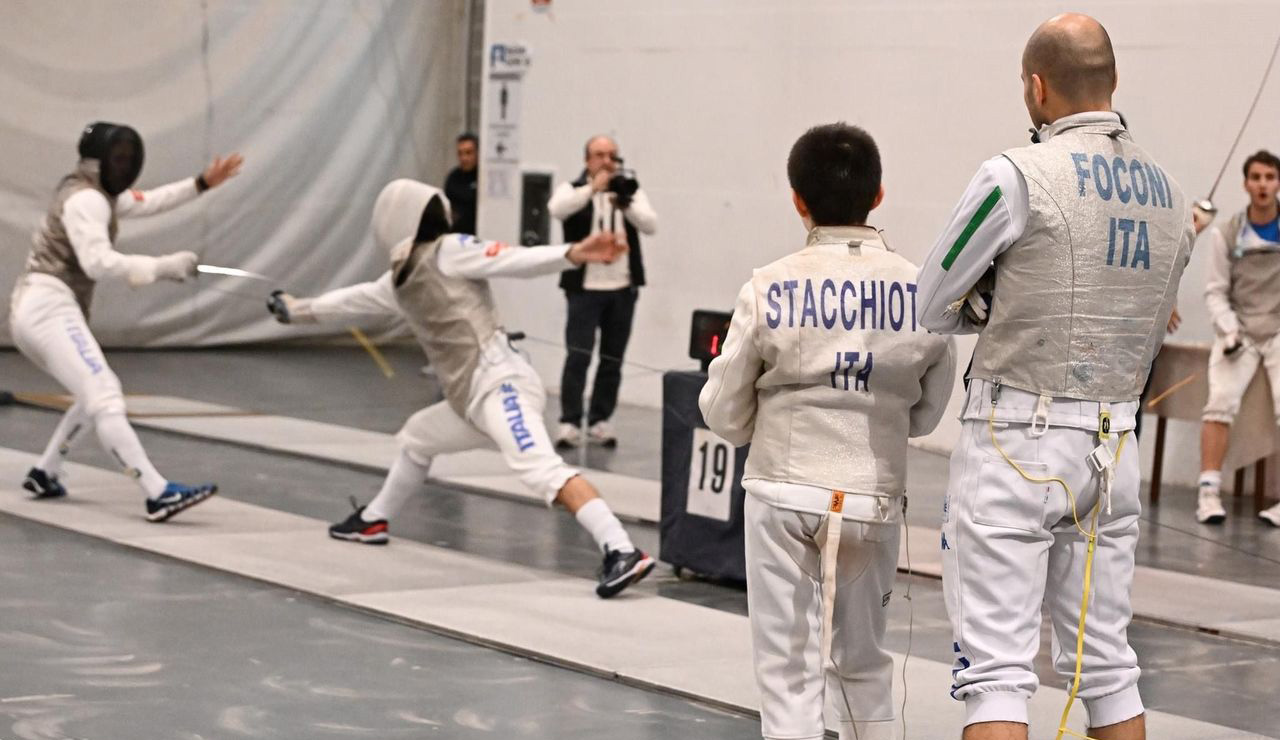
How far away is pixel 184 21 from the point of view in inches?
491

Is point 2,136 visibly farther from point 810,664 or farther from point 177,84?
point 810,664

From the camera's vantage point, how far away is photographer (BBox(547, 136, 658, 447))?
8.48m

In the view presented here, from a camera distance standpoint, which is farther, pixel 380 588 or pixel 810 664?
pixel 380 588

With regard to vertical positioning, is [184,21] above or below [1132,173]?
above

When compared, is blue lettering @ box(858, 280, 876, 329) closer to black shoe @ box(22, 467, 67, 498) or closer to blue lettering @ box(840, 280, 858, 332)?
blue lettering @ box(840, 280, 858, 332)

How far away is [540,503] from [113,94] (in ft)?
22.2

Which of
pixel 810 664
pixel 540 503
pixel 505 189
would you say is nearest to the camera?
pixel 810 664

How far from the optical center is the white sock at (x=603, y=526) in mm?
5176

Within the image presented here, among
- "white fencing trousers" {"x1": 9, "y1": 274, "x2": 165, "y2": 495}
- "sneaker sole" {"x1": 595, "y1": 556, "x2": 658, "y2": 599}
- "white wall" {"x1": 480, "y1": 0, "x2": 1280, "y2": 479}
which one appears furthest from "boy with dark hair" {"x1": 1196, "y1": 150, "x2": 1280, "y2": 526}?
"white fencing trousers" {"x1": 9, "y1": 274, "x2": 165, "y2": 495}

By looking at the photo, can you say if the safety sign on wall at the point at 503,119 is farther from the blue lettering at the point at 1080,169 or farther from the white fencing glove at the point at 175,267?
the blue lettering at the point at 1080,169

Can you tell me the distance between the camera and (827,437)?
298cm

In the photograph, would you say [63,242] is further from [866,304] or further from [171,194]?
[866,304]

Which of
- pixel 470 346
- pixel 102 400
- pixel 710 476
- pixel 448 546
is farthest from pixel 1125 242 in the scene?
pixel 102 400

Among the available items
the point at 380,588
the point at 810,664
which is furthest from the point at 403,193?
the point at 810,664
